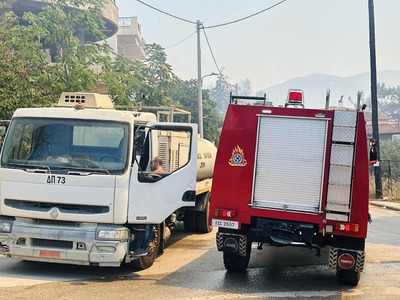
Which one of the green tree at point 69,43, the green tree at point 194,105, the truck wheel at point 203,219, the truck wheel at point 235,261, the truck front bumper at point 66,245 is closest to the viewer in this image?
the truck front bumper at point 66,245

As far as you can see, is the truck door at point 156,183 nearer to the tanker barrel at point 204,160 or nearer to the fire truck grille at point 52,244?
the fire truck grille at point 52,244

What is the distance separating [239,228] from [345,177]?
1.68m

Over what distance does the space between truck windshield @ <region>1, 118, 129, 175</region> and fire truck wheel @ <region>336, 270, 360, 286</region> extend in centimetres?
355

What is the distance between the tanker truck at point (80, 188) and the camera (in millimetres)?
7469

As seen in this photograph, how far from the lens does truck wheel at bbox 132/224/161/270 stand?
813 cm

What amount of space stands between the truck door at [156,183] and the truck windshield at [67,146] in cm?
29

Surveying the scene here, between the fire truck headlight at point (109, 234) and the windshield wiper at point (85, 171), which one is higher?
the windshield wiper at point (85, 171)

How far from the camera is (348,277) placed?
7.62 meters

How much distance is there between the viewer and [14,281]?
7355 mm

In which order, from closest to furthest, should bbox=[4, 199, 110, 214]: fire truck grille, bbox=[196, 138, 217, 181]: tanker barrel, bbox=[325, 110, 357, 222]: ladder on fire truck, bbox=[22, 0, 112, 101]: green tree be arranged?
bbox=[325, 110, 357, 222]: ladder on fire truck → bbox=[4, 199, 110, 214]: fire truck grille → bbox=[196, 138, 217, 181]: tanker barrel → bbox=[22, 0, 112, 101]: green tree

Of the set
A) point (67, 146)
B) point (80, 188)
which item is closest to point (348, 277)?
point (80, 188)

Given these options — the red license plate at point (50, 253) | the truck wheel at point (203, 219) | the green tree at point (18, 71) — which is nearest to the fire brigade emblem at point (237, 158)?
the red license plate at point (50, 253)

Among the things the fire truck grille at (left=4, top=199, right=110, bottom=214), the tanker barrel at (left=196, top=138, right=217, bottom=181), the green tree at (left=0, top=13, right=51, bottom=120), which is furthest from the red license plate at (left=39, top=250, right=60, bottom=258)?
the green tree at (left=0, top=13, right=51, bottom=120)

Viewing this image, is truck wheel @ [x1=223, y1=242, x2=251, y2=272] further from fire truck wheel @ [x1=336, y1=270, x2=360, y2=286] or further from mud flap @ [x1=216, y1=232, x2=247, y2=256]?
fire truck wheel @ [x1=336, y1=270, x2=360, y2=286]
